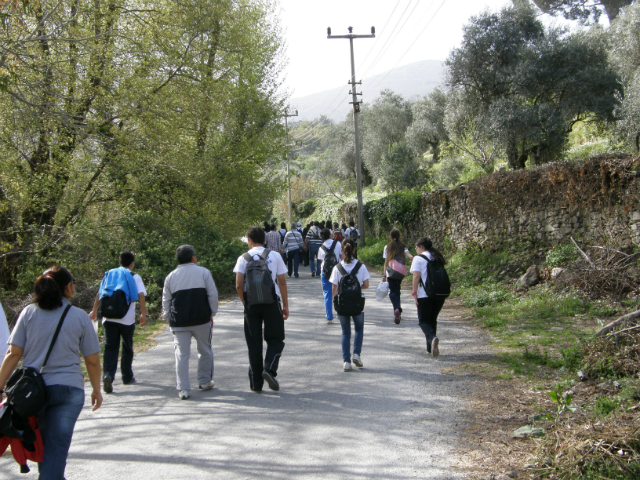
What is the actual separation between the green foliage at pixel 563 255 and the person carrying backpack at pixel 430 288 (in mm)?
4897

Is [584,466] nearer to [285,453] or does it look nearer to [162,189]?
[285,453]

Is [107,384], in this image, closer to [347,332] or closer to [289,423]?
[289,423]

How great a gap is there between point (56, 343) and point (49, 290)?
37cm

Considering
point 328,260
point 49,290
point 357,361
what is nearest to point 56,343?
point 49,290

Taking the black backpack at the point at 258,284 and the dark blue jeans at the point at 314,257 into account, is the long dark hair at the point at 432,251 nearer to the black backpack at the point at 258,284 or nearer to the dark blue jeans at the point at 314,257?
the black backpack at the point at 258,284

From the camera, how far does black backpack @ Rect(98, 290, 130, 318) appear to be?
6.41 m

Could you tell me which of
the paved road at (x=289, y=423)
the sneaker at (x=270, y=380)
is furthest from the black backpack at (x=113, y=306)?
the sneaker at (x=270, y=380)

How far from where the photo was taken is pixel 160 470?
4.08 metres

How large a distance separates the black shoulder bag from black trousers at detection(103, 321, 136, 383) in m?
3.17

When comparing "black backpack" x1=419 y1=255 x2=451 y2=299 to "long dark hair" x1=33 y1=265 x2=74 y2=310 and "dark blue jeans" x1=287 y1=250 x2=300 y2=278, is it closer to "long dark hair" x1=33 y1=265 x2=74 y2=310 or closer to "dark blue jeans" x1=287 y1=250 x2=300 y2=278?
"long dark hair" x1=33 y1=265 x2=74 y2=310

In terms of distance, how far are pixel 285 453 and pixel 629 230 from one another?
849 centimetres

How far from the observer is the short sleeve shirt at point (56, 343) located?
3484 millimetres

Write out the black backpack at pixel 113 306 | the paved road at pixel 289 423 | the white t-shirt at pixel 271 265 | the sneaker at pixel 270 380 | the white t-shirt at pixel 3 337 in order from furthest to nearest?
1. the black backpack at pixel 113 306
2. the white t-shirt at pixel 271 265
3. the sneaker at pixel 270 380
4. the paved road at pixel 289 423
5. the white t-shirt at pixel 3 337

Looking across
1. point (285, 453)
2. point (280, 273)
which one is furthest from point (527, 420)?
point (280, 273)
